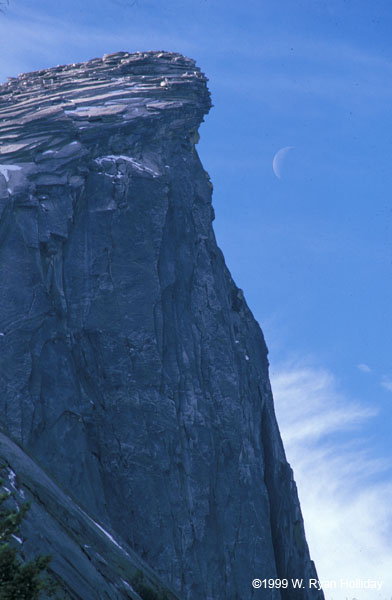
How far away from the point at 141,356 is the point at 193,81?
96.4ft

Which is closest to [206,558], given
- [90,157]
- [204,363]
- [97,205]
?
[204,363]

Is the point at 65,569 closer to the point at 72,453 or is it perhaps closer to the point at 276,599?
the point at 72,453

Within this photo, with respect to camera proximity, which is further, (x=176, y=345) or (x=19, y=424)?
(x=176, y=345)

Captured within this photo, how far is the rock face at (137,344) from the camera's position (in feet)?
184

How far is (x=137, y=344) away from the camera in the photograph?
6006 centimetres

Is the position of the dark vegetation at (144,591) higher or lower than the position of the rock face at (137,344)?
lower

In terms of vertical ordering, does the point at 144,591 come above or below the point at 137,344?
below

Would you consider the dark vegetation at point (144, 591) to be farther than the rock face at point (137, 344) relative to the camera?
No

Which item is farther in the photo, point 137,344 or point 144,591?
point 137,344

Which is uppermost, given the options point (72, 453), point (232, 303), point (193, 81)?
point (193, 81)

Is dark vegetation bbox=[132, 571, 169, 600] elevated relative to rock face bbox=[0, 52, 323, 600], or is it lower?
lower

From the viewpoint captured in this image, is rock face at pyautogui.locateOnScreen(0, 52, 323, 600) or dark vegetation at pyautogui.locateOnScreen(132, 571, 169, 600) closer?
dark vegetation at pyautogui.locateOnScreen(132, 571, 169, 600)

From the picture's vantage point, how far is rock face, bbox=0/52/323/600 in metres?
55.9

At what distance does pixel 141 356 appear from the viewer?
197 ft
